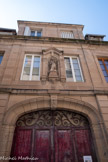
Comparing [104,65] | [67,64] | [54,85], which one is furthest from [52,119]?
[104,65]

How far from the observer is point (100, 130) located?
402 centimetres

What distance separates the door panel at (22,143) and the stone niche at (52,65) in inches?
106

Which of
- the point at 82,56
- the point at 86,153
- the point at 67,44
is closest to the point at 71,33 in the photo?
the point at 67,44

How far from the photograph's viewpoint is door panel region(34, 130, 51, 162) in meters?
3.75

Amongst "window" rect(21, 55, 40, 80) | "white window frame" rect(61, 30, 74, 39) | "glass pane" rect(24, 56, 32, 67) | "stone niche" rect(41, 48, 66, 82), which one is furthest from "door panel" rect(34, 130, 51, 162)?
"white window frame" rect(61, 30, 74, 39)

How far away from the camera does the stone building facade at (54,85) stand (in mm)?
4004

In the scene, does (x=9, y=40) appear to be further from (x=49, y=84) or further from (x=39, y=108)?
(x=39, y=108)

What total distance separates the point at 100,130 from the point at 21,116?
364 centimetres

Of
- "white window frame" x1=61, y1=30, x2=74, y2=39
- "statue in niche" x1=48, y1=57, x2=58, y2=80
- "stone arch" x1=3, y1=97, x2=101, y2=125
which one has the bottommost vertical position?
"stone arch" x1=3, y1=97, x2=101, y2=125

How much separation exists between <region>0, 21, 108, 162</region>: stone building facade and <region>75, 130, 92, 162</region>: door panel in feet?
0.30

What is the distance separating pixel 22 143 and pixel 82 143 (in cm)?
260

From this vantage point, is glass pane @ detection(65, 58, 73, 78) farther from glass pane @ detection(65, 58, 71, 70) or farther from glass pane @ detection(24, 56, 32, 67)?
glass pane @ detection(24, 56, 32, 67)

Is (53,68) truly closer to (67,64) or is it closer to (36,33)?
(67,64)

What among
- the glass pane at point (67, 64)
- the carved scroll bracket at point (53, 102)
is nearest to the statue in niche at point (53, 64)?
the glass pane at point (67, 64)
